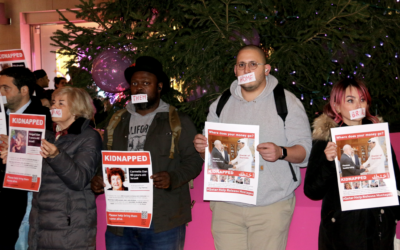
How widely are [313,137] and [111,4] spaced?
3.20m

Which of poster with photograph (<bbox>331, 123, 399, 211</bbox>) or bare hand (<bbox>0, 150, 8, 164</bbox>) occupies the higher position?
bare hand (<bbox>0, 150, 8, 164</bbox>)

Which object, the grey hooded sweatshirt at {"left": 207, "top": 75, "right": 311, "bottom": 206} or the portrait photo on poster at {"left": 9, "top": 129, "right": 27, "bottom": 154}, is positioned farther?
the portrait photo on poster at {"left": 9, "top": 129, "right": 27, "bottom": 154}

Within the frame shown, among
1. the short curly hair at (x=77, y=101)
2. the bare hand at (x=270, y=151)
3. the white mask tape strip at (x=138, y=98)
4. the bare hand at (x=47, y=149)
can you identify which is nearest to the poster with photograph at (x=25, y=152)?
the short curly hair at (x=77, y=101)

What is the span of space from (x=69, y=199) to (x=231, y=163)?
1194mm

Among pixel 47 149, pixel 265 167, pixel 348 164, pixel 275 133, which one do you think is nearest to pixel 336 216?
pixel 348 164

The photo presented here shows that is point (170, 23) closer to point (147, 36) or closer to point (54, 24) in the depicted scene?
point (147, 36)

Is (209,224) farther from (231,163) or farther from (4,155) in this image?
(4,155)

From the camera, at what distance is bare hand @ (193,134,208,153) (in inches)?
102

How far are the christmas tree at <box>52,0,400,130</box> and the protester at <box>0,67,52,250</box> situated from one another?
0.99 m

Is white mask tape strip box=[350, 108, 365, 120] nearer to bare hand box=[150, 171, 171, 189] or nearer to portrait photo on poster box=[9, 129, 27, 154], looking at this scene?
bare hand box=[150, 171, 171, 189]

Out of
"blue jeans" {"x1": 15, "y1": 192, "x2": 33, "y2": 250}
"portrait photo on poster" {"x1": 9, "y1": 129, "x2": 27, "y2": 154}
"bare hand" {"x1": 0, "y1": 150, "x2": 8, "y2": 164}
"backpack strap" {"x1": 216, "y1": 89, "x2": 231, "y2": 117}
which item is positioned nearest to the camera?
"backpack strap" {"x1": 216, "y1": 89, "x2": 231, "y2": 117}

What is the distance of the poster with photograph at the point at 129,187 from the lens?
2.65 metres

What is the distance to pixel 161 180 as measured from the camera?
103 inches

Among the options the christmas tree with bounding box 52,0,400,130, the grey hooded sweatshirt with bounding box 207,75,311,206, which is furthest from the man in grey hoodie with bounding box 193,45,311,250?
the christmas tree with bounding box 52,0,400,130
